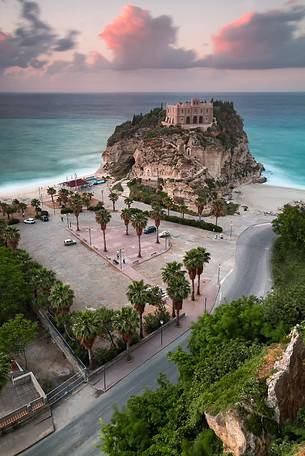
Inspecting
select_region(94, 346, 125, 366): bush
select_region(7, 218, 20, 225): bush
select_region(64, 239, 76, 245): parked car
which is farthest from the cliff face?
select_region(94, 346, 125, 366): bush

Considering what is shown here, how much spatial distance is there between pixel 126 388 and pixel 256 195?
67900 millimetres

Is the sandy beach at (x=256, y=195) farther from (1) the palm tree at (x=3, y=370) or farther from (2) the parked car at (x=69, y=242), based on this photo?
(1) the palm tree at (x=3, y=370)

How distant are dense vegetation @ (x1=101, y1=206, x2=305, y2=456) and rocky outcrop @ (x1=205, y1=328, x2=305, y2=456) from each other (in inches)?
10.1

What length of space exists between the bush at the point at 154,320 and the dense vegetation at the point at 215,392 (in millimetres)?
9410

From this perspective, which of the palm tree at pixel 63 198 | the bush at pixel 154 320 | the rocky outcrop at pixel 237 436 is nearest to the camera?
the rocky outcrop at pixel 237 436

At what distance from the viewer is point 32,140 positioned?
176250 mm

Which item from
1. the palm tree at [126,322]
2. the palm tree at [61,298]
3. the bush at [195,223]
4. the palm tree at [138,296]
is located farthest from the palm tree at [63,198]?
the palm tree at [126,322]

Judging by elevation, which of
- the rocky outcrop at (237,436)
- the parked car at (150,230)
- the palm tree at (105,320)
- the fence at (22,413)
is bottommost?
the fence at (22,413)

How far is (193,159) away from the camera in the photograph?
3342 inches

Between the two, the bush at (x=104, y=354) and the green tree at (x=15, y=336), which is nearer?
the green tree at (x=15, y=336)

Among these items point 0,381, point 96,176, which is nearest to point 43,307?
point 0,381

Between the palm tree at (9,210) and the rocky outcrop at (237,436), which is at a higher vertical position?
the rocky outcrop at (237,436)

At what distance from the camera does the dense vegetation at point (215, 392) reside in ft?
54.2

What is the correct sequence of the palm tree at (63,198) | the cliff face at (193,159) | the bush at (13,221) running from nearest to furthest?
the bush at (13,221) → the palm tree at (63,198) → the cliff face at (193,159)
